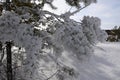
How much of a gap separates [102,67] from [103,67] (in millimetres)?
37

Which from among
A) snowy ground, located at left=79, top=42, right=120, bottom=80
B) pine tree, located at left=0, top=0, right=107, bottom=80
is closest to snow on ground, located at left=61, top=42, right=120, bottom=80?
snowy ground, located at left=79, top=42, right=120, bottom=80

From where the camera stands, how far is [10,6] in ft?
17.0

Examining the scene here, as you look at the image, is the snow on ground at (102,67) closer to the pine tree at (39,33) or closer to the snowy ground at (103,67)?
the snowy ground at (103,67)

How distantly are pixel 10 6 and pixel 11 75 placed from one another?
123 cm

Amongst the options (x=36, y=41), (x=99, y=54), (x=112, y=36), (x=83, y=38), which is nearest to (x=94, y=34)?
(x=83, y=38)

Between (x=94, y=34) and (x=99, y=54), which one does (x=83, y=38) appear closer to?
(x=94, y=34)

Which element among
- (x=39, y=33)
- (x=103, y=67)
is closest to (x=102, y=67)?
(x=103, y=67)

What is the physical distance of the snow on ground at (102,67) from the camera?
33.6ft

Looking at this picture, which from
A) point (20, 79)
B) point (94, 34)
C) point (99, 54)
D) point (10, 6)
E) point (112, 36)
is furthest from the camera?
point (112, 36)

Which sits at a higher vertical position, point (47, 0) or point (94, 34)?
point (47, 0)

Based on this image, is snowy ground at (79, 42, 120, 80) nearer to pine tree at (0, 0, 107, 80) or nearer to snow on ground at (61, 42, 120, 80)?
snow on ground at (61, 42, 120, 80)

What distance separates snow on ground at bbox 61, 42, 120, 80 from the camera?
1025cm

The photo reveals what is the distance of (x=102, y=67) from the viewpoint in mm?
11164

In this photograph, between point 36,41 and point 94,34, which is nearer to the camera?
point 36,41
